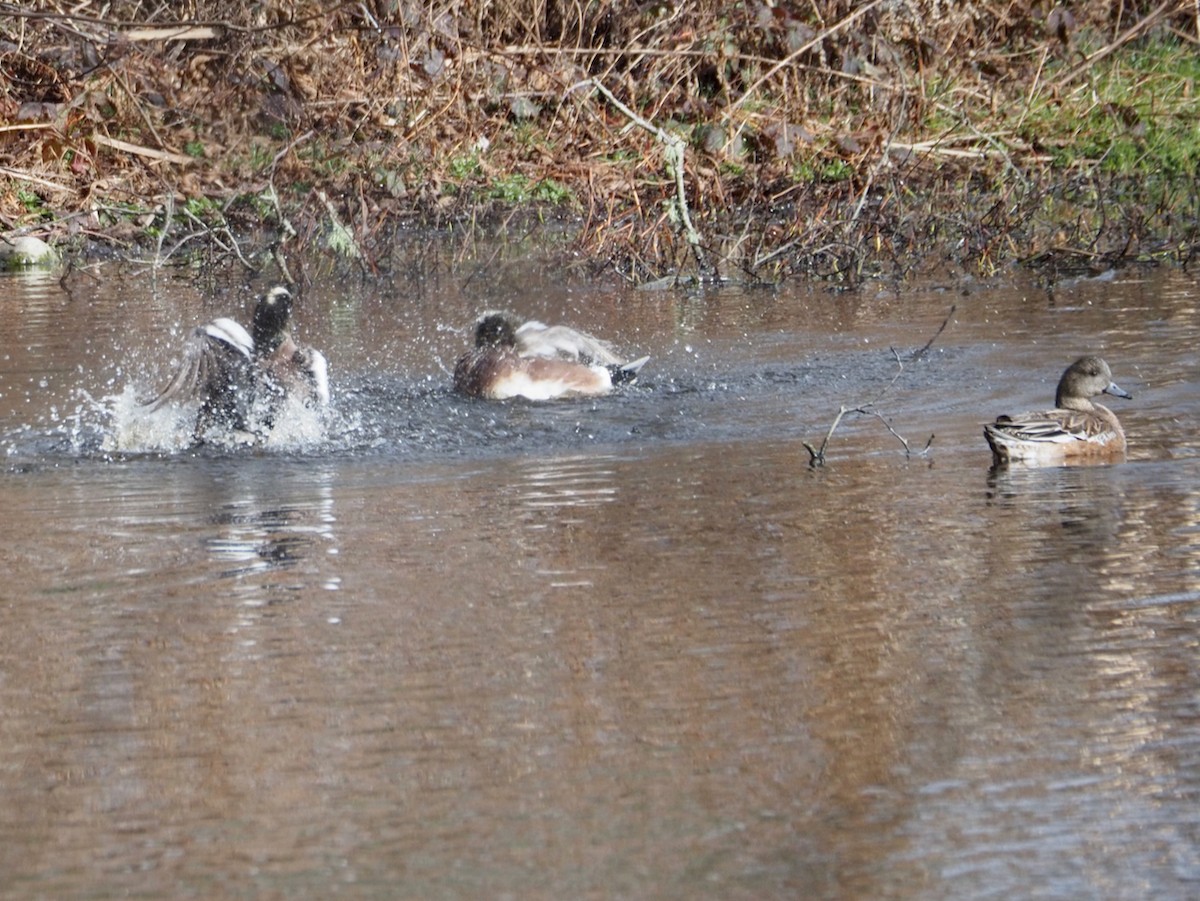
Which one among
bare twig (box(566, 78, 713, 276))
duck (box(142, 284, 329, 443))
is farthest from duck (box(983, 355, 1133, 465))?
bare twig (box(566, 78, 713, 276))

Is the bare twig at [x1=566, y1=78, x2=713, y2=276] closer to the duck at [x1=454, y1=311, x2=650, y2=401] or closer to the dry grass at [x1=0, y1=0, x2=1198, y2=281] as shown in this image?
the dry grass at [x1=0, y1=0, x2=1198, y2=281]

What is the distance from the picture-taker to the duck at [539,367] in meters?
8.20

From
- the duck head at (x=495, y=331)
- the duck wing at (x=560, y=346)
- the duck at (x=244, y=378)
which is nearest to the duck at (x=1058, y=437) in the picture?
the duck wing at (x=560, y=346)

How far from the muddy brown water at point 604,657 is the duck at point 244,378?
183 millimetres

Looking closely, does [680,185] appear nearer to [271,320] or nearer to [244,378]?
[271,320]

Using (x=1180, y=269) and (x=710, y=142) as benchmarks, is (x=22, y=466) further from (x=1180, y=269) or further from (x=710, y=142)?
(x=710, y=142)

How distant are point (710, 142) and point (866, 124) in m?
1.30

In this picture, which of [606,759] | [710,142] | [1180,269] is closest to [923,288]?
[1180,269]

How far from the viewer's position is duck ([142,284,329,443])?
7.14 meters

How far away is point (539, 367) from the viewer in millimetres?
8250

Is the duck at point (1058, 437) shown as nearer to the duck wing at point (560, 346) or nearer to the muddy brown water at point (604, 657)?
the muddy brown water at point (604, 657)

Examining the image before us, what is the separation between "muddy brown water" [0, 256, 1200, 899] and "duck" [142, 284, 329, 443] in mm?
183

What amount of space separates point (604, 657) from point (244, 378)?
11.9ft

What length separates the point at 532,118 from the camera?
600 inches
